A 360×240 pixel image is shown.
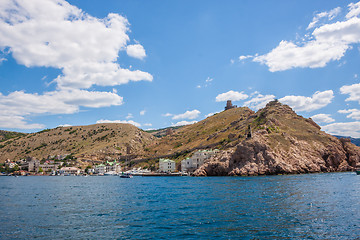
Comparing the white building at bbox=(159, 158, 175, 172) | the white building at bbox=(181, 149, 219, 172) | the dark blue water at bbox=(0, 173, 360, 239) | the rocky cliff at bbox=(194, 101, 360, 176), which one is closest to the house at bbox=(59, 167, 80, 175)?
the white building at bbox=(159, 158, 175, 172)

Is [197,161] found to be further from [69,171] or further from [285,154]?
[69,171]

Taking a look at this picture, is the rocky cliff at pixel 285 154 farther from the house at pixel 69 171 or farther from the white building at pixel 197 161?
the house at pixel 69 171

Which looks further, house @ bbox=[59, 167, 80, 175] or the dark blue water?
house @ bbox=[59, 167, 80, 175]

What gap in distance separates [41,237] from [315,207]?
30.0 m

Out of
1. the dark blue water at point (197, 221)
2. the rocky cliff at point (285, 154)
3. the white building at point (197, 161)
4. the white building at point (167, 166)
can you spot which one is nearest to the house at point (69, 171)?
the white building at point (167, 166)

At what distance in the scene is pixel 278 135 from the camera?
11794cm

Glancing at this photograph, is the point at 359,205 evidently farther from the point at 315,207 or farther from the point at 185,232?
the point at 185,232

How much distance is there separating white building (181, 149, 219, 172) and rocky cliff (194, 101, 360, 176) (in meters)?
20.2

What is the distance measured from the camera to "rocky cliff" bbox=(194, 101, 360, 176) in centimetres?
10400

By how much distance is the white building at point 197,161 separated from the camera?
145 m

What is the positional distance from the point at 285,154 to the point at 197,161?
52.6 metres

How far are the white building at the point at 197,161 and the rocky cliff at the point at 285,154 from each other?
20153mm

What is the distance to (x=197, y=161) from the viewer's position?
484ft

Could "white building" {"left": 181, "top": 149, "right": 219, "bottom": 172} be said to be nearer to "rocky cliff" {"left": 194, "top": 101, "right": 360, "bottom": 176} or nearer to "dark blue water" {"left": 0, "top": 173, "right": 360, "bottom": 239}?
"rocky cliff" {"left": 194, "top": 101, "right": 360, "bottom": 176}
